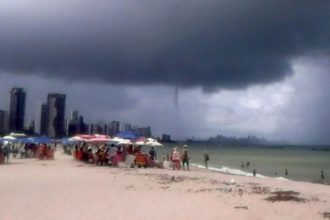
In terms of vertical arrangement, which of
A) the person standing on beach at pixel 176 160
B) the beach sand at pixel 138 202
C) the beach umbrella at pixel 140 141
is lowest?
the beach sand at pixel 138 202

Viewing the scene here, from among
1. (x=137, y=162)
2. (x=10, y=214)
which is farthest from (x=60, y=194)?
(x=137, y=162)

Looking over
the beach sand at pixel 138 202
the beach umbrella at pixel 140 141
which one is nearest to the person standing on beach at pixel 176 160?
the beach umbrella at pixel 140 141

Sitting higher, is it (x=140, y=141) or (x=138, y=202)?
(x=140, y=141)

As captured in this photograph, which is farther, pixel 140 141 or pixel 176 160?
pixel 140 141

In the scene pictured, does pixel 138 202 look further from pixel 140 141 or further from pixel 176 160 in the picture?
pixel 140 141

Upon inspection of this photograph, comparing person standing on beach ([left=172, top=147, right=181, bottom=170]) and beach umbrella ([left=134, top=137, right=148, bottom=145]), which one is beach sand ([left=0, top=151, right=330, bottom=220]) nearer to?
person standing on beach ([left=172, top=147, right=181, bottom=170])

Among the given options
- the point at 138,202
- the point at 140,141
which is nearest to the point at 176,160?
the point at 140,141

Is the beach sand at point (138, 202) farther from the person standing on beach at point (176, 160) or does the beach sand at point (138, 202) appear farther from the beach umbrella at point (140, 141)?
the beach umbrella at point (140, 141)

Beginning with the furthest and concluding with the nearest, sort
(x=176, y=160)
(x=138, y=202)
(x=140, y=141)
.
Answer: (x=140, y=141) < (x=176, y=160) < (x=138, y=202)

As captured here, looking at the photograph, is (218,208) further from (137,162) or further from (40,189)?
(137,162)

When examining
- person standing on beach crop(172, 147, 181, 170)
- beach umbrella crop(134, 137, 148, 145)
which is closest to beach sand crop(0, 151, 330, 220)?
person standing on beach crop(172, 147, 181, 170)

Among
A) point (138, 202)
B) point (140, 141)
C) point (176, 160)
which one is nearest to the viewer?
point (138, 202)
